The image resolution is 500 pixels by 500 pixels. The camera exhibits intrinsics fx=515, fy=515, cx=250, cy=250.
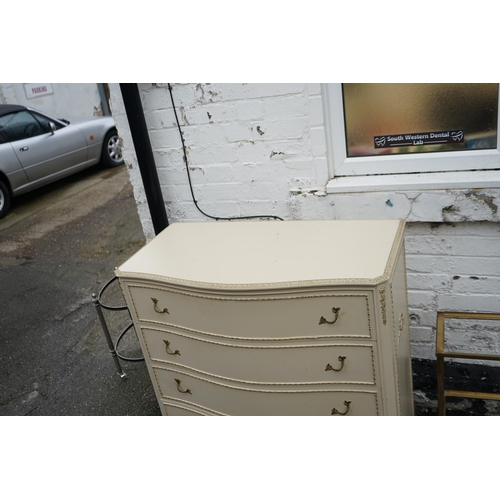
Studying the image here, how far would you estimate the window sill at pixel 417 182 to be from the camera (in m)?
2.38

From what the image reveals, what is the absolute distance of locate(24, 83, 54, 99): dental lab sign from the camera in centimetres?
875

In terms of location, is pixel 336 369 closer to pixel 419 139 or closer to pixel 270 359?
pixel 270 359

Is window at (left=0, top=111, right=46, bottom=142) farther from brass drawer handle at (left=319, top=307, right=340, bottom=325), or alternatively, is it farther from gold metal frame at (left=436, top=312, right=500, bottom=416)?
gold metal frame at (left=436, top=312, right=500, bottom=416)

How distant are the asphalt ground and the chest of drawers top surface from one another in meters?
1.17

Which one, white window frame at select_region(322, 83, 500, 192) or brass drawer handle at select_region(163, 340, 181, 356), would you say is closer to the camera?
brass drawer handle at select_region(163, 340, 181, 356)

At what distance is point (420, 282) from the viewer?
8.87ft

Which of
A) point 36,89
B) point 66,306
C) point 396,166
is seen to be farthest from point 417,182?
point 36,89

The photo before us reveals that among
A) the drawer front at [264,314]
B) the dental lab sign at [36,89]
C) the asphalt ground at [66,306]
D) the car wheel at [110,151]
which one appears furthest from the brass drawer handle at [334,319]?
the dental lab sign at [36,89]

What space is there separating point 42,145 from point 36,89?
115 inches

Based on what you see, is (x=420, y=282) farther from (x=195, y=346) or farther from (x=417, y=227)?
(x=195, y=346)

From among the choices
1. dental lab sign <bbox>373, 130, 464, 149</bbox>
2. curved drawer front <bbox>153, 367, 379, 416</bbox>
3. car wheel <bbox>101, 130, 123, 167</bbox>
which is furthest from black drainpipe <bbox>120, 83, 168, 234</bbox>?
car wheel <bbox>101, 130, 123, 167</bbox>

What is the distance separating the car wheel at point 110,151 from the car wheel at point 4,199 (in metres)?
1.55

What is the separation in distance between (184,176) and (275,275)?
3.83 feet

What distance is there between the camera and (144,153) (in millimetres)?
2787
